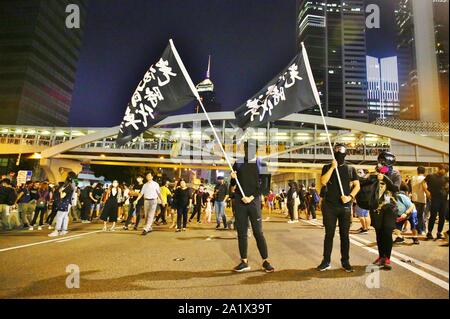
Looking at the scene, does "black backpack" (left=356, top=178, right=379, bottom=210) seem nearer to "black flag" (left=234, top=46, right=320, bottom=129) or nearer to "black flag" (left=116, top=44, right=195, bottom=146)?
"black flag" (left=234, top=46, right=320, bottom=129)

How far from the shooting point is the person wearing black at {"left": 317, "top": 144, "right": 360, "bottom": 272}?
4270 mm

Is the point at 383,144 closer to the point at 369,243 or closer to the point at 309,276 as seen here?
the point at 369,243

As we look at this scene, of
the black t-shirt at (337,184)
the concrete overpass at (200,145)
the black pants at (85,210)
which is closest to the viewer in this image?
the black t-shirt at (337,184)

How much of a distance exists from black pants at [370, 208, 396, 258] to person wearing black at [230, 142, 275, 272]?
1825mm

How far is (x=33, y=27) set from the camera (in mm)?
83625

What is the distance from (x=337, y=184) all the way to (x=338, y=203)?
12.1 inches

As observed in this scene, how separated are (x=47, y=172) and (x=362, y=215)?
45263 millimetres

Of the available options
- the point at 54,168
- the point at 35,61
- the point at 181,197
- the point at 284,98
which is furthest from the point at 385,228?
the point at 35,61

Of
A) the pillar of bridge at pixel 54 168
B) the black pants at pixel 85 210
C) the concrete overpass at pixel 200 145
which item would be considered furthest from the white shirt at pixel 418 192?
the pillar of bridge at pixel 54 168

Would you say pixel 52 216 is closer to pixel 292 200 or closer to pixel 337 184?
pixel 292 200

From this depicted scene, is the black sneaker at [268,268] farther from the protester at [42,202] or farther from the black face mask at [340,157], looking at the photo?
the protester at [42,202]

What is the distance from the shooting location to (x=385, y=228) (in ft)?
14.3

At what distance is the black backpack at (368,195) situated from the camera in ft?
15.1

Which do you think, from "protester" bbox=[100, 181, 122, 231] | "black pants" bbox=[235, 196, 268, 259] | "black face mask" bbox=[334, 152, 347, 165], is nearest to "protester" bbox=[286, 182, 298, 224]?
"protester" bbox=[100, 181, 122, 231]
